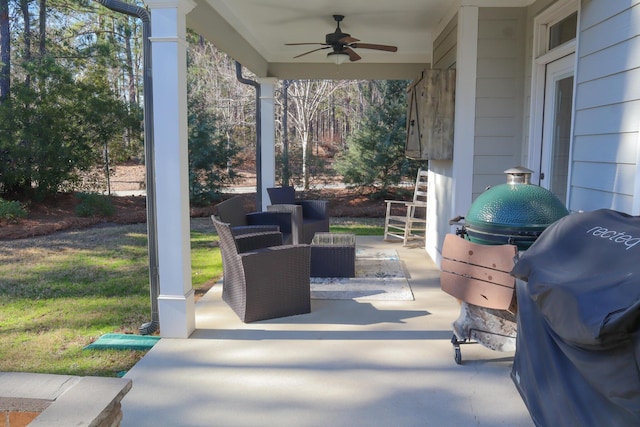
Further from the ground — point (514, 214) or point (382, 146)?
point (382, 146)

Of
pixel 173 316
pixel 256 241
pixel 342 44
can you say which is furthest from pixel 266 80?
pixel 173 316

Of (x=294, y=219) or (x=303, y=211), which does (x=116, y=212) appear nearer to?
(x=303, y=211)

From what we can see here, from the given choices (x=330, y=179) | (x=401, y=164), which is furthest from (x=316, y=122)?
(x=401, y=164)

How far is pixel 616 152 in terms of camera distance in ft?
8.92

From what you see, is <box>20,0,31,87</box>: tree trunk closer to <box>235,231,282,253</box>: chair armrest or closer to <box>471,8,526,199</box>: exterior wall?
<box>235,231,282,253</box>: chair armrest

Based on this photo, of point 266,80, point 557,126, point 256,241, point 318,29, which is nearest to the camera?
point 557,126

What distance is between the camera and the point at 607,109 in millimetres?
2822

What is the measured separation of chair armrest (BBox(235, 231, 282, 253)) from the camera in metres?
3.96

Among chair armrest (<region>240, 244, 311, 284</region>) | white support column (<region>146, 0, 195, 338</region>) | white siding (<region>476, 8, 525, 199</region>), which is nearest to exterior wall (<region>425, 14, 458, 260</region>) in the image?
white siding (<region>476, 8, 525, 199</region>)

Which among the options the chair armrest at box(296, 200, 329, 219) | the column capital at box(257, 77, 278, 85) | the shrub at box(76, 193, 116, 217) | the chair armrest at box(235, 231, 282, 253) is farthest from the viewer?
the shrub at box(76, 193, 116, 217)

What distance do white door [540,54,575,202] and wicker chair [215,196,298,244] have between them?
2.31 metres

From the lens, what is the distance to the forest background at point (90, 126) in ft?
29.6

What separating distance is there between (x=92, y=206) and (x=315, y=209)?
4.96m

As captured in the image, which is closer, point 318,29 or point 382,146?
point 318,29
